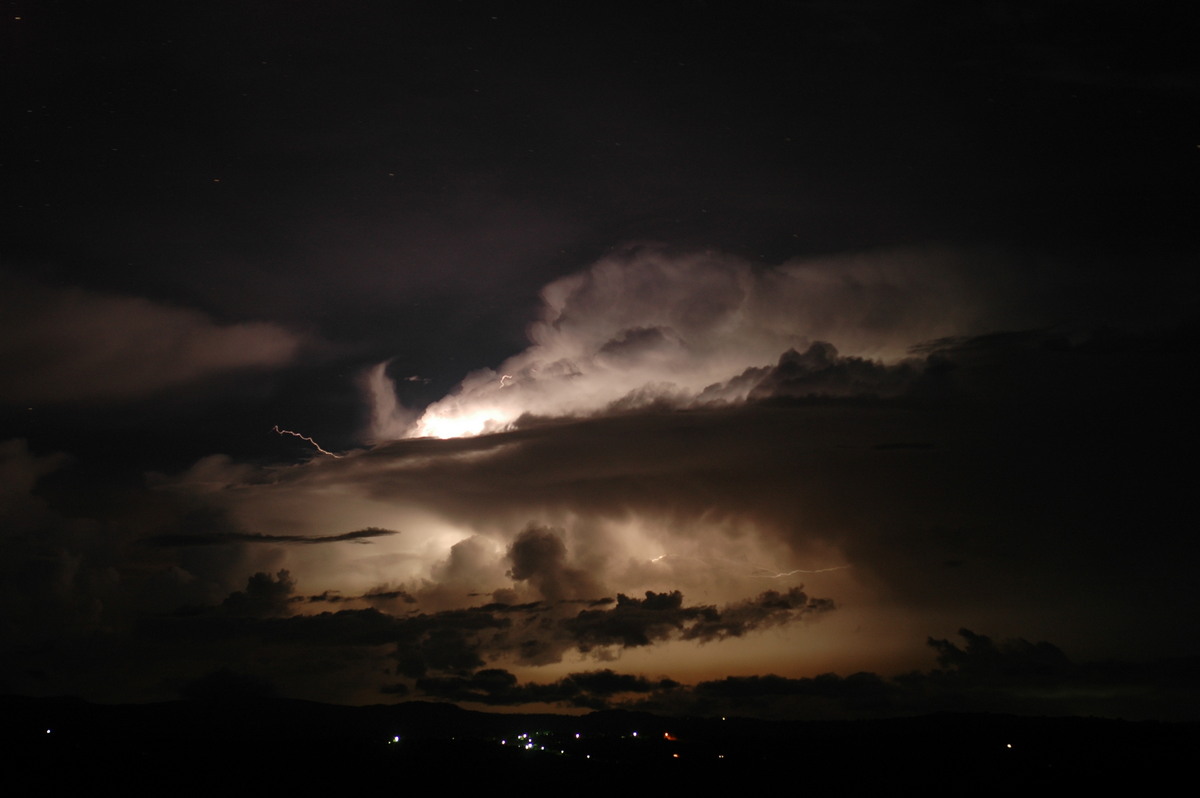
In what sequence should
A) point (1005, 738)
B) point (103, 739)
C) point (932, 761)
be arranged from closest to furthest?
point (932, 761)
point (103, 739)
point (1005, 738)

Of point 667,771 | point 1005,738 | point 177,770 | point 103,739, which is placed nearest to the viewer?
point 177,770

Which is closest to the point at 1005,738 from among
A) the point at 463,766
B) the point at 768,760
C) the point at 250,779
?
the point at 768,760

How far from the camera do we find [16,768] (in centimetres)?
11100

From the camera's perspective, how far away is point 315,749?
164 meters

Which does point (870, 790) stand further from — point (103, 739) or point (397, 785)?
point (103, 739)

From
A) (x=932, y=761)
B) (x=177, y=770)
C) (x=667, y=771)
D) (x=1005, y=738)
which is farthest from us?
(x=1005, y=738)

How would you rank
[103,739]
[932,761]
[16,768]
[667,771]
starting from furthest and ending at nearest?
[103,739], [932,761], [667,771], [16,768]

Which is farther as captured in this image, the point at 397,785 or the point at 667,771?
the point at 667,771

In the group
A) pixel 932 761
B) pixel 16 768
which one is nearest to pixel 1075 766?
pixel 932 761

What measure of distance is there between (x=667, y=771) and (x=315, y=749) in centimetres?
6729

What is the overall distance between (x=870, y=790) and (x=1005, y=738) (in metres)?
100

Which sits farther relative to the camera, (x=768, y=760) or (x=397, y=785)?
(x=768, y=760)

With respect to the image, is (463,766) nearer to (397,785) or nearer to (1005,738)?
(397,785)

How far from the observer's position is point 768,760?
15862 cm
